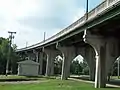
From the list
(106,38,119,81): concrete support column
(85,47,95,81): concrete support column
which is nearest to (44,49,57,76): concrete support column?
(85,47,95,81): concrete support column

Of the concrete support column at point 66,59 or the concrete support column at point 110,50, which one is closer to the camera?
the concrete support column at point 110,50

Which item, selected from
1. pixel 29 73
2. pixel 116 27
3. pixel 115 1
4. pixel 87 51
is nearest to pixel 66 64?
pixel 87 51

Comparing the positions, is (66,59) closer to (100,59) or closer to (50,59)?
(50,59)

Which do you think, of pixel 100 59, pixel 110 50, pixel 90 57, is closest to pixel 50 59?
pixel 90 57

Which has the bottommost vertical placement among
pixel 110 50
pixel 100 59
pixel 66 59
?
pixel 100 59

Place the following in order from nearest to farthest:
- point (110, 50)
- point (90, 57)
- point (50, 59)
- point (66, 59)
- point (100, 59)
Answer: point (100, 59) < point (110, 50) < point (66, 59) < point (90, 57) < point (50, 59)

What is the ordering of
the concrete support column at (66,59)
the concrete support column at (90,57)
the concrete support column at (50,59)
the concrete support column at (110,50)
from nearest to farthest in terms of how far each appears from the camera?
the concrete support column at (110,50)
the concrete support column at (66,59)
the concrete support column at (90,57)
the concrete support column at (50,59)

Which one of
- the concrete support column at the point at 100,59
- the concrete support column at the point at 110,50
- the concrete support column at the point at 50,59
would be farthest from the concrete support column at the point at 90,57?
the concrete support column at the point at 100,59

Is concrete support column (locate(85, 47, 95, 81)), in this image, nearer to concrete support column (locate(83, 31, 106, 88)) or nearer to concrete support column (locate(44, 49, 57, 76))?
concrete support column (locate(44, 49, 57, 76))

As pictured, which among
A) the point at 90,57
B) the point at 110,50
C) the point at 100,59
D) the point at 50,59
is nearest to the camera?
the point at 100,59

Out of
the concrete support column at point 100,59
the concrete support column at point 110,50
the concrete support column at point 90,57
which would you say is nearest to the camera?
the concrete support column at point 100,59

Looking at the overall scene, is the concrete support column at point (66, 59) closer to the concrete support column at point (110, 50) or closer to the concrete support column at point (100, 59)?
the concrete support column at point (110, 50)

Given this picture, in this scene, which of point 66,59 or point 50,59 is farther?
point 50,59

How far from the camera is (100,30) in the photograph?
35938mm
